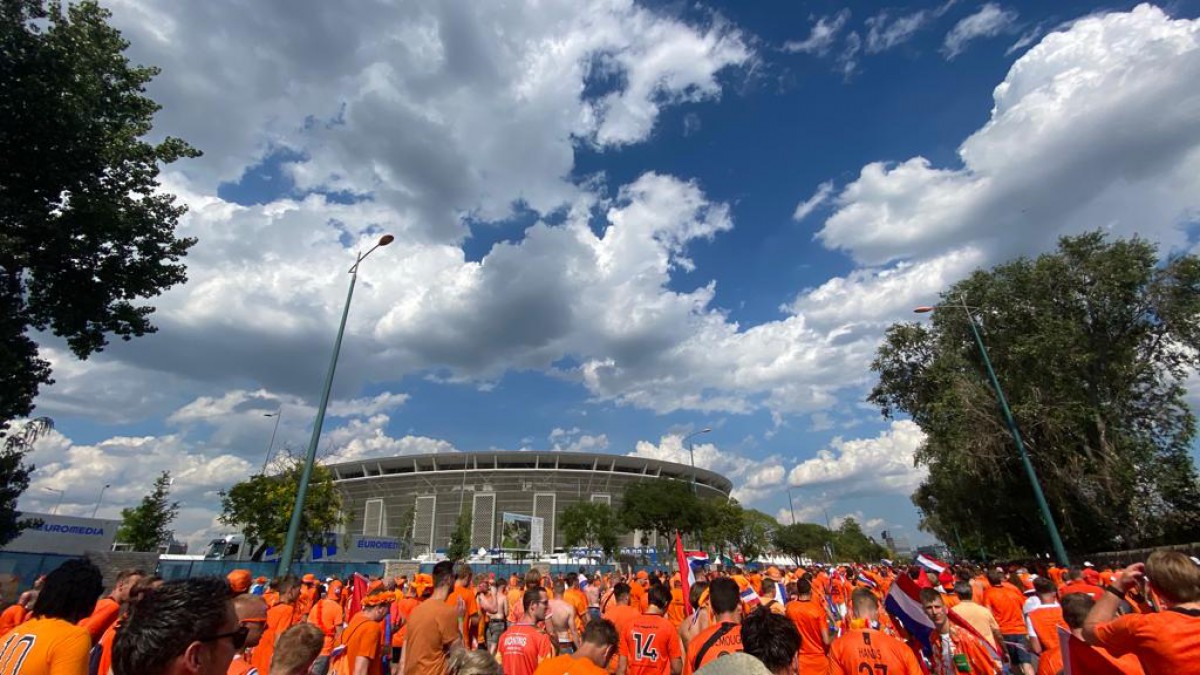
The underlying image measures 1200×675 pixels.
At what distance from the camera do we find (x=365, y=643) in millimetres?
5832

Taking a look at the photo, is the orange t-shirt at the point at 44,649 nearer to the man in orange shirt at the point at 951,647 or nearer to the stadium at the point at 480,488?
the man in orange shirt at the point at 951,647

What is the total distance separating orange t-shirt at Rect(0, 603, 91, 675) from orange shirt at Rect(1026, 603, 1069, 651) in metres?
8.48

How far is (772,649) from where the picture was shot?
3.10m

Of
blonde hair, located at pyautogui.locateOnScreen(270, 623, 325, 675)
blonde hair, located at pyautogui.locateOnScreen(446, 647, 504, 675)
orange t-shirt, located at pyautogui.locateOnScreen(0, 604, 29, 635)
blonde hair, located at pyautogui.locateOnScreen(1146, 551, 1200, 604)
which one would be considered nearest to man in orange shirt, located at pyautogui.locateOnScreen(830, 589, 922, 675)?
blonde hair, located at pyautogui.locateOnScreen(1146, 551, 1200, 604)

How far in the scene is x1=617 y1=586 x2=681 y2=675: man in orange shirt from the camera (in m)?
5.30

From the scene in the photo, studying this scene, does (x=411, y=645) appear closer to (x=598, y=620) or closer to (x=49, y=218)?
(x=598, y=620)

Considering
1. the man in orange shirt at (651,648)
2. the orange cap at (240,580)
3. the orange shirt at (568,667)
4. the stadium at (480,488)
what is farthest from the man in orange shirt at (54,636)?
the stadium at (480,488)

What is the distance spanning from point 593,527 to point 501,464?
4907 cm

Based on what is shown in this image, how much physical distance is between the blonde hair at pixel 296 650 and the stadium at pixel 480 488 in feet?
311

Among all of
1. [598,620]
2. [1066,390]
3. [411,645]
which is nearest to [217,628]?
[598,620]

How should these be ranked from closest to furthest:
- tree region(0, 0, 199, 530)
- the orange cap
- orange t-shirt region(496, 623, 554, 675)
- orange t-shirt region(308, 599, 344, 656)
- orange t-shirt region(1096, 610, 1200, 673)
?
orange t-shirt region(1096, 610, 1200, 673), orange t-shirt region(496, 623, 554, 675), the orange cap, orange t-shirt region(308, 599, 344, 656), tree region(0, 0, 199, 530)

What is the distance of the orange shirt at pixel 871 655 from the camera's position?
4148 mm

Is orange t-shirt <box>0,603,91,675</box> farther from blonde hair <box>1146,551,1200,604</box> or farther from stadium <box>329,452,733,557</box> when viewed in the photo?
stadium <box>329,452,733,557</box>

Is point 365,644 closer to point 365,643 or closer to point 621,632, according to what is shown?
point 365,643
